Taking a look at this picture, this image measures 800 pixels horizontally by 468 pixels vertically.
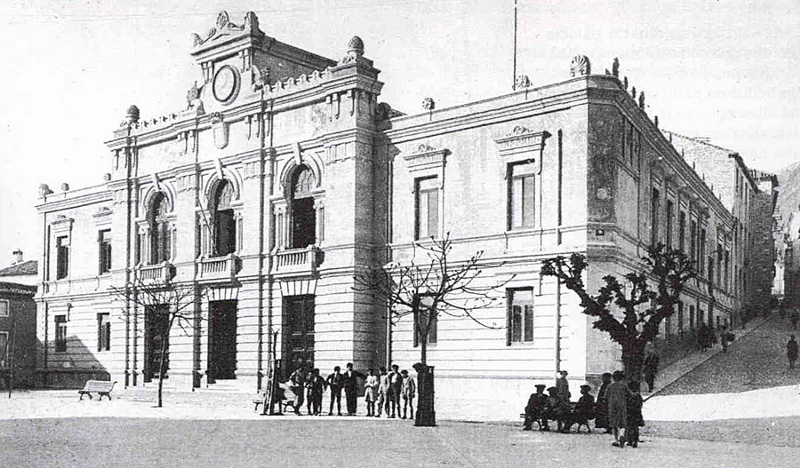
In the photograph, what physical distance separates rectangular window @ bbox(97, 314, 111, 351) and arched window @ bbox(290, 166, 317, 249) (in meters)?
14.4

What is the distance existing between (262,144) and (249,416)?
540 inches

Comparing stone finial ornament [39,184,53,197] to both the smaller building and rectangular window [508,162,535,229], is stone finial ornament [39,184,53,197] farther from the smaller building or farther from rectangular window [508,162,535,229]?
rectangular window [508,162,535,229]

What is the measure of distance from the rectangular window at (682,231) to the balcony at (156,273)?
21.3 metres

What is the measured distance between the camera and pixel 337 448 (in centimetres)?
1684

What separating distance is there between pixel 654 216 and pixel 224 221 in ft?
56.2

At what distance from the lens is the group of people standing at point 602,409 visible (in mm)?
17656

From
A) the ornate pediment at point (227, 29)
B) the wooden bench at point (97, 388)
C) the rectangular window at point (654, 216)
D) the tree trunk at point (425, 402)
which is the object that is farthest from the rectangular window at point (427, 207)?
the wooden bench at point (97, 388)

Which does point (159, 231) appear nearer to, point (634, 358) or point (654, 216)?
point (654, 216)

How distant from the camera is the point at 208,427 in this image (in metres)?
21.7

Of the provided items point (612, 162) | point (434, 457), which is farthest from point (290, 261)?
point (434, 457)

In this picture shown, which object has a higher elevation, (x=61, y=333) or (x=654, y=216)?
(x=654, y=216)

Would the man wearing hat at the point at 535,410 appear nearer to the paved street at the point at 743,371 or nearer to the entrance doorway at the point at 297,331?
the paved street at the point at 743,371

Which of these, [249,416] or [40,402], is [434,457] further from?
[40,402]

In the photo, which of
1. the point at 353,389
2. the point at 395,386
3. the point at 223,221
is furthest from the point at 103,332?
the point at 395,386
